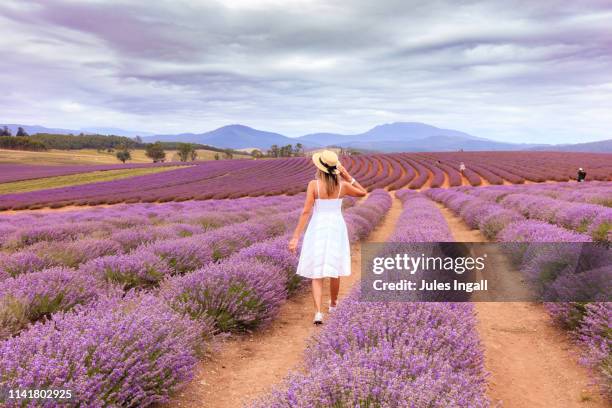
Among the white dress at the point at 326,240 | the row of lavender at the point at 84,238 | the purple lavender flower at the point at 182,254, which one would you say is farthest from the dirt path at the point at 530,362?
the row of lavender at the point at 84,238

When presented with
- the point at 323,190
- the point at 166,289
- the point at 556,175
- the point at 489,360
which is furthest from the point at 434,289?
the point at 556,175

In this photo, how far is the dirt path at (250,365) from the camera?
294 centimetres

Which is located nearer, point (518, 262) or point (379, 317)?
point (379, 317)

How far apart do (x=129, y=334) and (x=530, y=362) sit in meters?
3.38

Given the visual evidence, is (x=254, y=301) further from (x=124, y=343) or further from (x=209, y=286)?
(x=124, y=343)

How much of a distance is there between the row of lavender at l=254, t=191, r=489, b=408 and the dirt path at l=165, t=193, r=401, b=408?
24.8 inches

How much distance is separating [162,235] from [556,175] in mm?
30030

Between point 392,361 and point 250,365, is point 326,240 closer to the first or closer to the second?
point 250,365

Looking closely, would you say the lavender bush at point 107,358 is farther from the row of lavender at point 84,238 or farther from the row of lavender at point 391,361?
the row of lavender at point 84,238

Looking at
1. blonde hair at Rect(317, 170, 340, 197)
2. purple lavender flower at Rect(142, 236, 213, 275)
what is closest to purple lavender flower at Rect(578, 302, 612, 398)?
blonde hair at Rect(317, 170, 340, 197)

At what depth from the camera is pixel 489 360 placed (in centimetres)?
357

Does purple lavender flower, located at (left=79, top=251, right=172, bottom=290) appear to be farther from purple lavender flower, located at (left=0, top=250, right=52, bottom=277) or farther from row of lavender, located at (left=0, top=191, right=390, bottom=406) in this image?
purple lavender flower, located at (left=0, top=250, right=52, bottom=277)

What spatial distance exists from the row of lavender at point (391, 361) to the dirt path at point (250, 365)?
24.8 inches

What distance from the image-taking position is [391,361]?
2.23m
